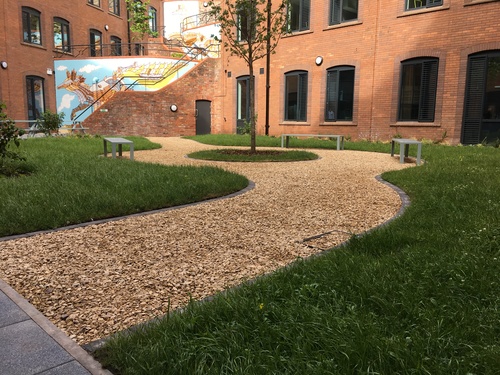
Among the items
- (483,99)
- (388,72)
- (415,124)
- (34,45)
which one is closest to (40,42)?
(34,45)

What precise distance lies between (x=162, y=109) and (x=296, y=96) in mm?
8043

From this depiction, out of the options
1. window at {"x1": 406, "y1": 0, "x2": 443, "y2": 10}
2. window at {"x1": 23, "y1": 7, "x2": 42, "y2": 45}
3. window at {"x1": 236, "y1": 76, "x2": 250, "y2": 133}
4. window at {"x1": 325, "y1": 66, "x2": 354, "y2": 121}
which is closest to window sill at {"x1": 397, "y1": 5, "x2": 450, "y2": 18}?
window at {"x1": 406, "y1": 0, "x2": 443, "y2": 10}

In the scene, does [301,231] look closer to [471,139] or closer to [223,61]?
[471,139]

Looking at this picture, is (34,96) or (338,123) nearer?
(338,123)

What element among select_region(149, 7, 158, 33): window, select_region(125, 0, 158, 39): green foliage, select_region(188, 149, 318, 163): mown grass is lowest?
select_region(188, 149, 318, 163): mown grass

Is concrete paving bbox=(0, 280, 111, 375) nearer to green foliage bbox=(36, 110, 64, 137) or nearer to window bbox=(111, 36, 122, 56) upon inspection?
green foliage bbox=(36, 110, 64, 137)

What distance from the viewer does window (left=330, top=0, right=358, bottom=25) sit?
17234 mm

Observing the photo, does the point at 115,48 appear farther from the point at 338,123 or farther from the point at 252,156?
the point at 252,156

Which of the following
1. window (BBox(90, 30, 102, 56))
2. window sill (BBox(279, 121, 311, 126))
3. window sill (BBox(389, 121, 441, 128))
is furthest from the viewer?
window (BBox(90, 30, 102, 56))

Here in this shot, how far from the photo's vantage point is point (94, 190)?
227 inches

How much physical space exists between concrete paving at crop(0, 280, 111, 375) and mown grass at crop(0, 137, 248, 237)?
87.1 inches

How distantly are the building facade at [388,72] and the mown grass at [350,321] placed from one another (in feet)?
34.4

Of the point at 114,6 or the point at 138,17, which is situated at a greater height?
the point at 114,6

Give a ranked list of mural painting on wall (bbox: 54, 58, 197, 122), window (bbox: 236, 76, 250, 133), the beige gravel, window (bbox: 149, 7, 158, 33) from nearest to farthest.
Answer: the beige gravel, window (bbox: 236, 76, 250, 133), mural painting on wall (bbox: 54, 58, 197, 122), window (bbox: 149, 7, 158, 33)
